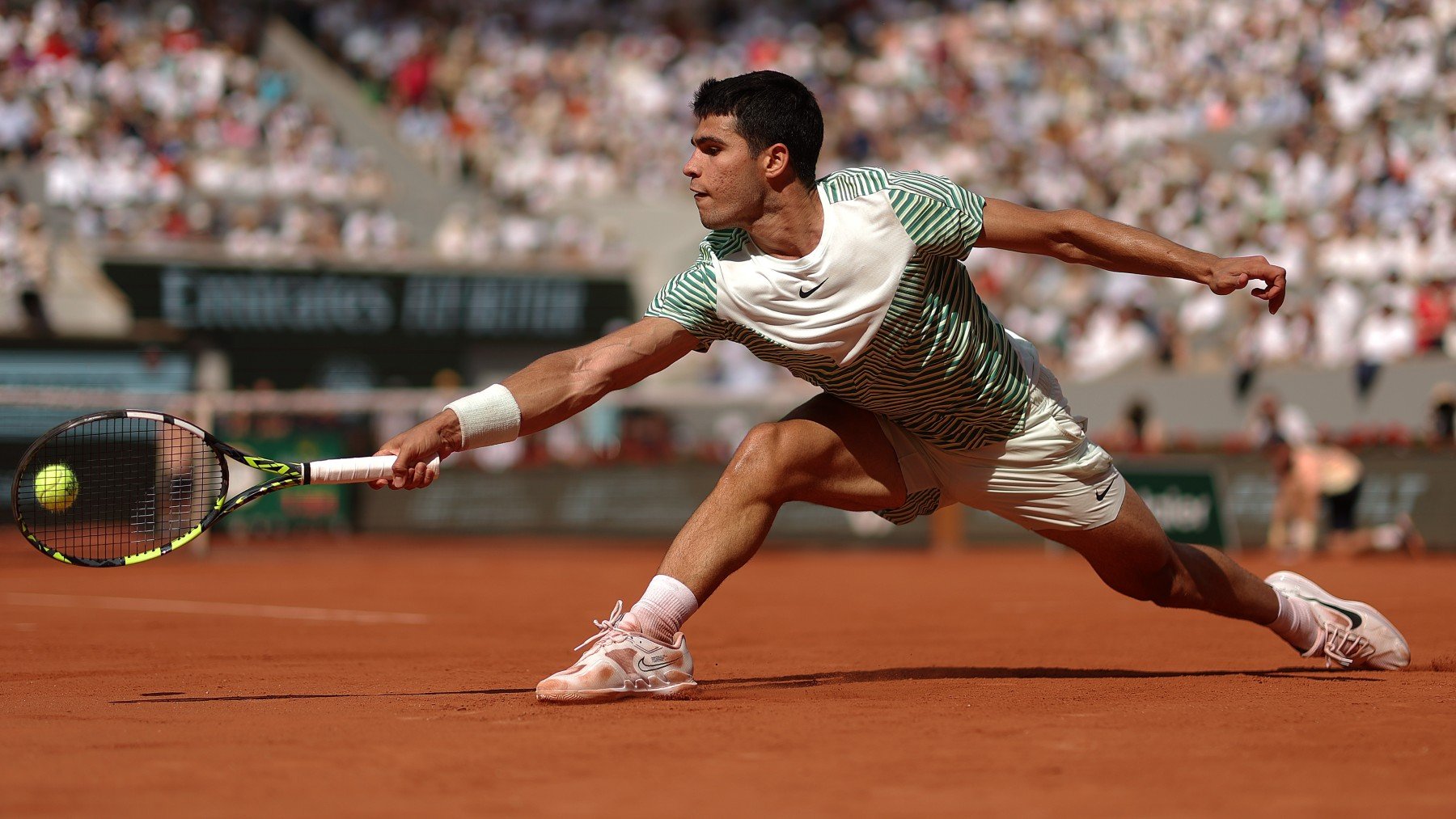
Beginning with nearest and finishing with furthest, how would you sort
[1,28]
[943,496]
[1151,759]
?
[1151,759]
[943,496]
[1,28]

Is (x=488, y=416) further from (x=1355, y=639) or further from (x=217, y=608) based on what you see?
(x=217, y=608)

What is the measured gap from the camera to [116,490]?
632 cm

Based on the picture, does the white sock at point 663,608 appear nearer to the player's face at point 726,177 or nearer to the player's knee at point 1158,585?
the player's face at point 726,177

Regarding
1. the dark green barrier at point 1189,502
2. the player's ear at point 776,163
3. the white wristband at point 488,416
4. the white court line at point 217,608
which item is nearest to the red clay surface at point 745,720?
the white court line at point 217,608

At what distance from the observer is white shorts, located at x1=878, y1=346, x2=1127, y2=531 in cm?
601

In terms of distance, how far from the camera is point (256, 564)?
708 inches

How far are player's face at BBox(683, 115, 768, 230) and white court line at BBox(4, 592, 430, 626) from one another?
5.26 metres

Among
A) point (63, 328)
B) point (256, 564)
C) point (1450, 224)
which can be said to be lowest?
point (256, 564)

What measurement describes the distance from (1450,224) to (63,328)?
1684 centimetres

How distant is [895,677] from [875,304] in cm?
168

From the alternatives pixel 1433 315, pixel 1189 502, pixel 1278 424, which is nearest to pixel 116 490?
pixel 1189 502

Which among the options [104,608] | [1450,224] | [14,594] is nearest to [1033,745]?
[104,608]

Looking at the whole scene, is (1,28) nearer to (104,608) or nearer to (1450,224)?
(104,608)

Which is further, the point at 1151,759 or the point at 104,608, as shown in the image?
the point at 104,608
